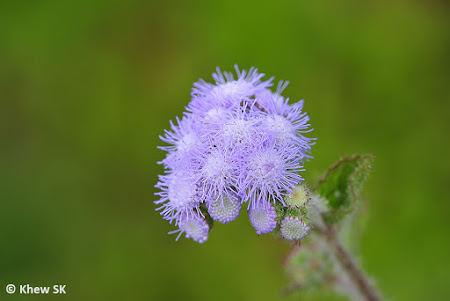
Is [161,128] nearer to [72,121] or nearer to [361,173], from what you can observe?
[72,121]

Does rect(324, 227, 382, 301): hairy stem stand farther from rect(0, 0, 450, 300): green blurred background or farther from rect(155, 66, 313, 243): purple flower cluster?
rect(0, 0, 450, 300): green blurred background

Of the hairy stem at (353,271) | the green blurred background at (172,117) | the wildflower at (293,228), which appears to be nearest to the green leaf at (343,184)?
the hairy stem at (353,271)

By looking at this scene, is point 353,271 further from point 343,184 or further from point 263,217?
point 263,217

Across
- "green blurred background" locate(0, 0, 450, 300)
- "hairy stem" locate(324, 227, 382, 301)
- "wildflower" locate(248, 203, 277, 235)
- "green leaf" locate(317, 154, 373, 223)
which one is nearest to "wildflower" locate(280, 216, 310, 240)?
"wildflower" locate(248, 203, 277, 235)

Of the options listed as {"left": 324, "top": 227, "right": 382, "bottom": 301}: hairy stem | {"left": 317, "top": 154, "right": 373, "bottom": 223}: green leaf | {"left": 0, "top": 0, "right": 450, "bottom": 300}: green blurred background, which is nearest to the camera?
{"left": 317, "top": 154, "right": 373, "bottom": 223}: green leaf

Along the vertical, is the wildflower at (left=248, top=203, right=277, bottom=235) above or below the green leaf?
below

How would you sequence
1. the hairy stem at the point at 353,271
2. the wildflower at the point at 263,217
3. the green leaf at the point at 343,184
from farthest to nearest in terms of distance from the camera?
the hairy stem at the point at 353,271 → the green leaf at the point at 343,184 → the wildflower at the point at 263,217

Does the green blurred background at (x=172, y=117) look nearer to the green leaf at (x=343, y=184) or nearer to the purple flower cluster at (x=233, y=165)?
the green leaf at (x=343, y=184)

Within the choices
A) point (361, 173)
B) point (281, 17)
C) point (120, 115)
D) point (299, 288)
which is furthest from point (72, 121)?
point (361, 173)
